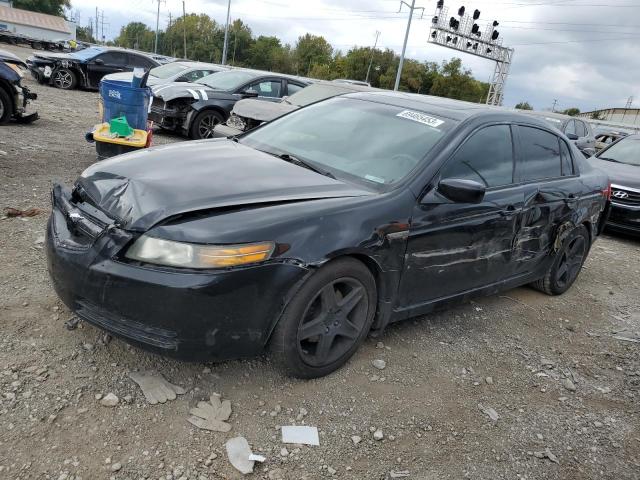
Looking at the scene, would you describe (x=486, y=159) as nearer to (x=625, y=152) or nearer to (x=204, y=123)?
(x=625, y=152)

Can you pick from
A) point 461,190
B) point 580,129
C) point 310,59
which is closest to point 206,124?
point 461,190

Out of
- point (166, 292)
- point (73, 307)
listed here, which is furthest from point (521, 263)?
point (73, 307)

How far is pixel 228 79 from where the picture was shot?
442 inches

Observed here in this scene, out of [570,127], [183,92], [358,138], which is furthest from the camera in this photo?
[570,127]

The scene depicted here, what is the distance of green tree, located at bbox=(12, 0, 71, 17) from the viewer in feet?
293

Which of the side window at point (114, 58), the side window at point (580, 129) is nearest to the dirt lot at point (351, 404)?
the side window at point (580, 129)

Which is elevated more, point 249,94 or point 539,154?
point 539,154

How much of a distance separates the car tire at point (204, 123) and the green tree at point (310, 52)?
7558 cm

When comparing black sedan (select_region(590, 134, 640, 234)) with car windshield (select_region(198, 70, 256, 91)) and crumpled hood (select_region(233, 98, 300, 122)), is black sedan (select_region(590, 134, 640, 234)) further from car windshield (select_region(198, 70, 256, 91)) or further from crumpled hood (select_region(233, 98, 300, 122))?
car windshield (select_region(198, 70, 256, 91))

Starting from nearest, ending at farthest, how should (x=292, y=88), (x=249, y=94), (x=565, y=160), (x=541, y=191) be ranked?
(x=541, y=191) < (x=565, y=160) < (x=249, y=94) < (x=292, y=88)

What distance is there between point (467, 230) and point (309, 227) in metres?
1.29

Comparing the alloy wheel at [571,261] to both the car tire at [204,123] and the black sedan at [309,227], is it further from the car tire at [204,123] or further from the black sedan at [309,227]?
the car tire at [204,123]

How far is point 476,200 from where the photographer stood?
3186mm

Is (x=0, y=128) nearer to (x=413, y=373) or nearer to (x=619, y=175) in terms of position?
(x=413, y=373)
